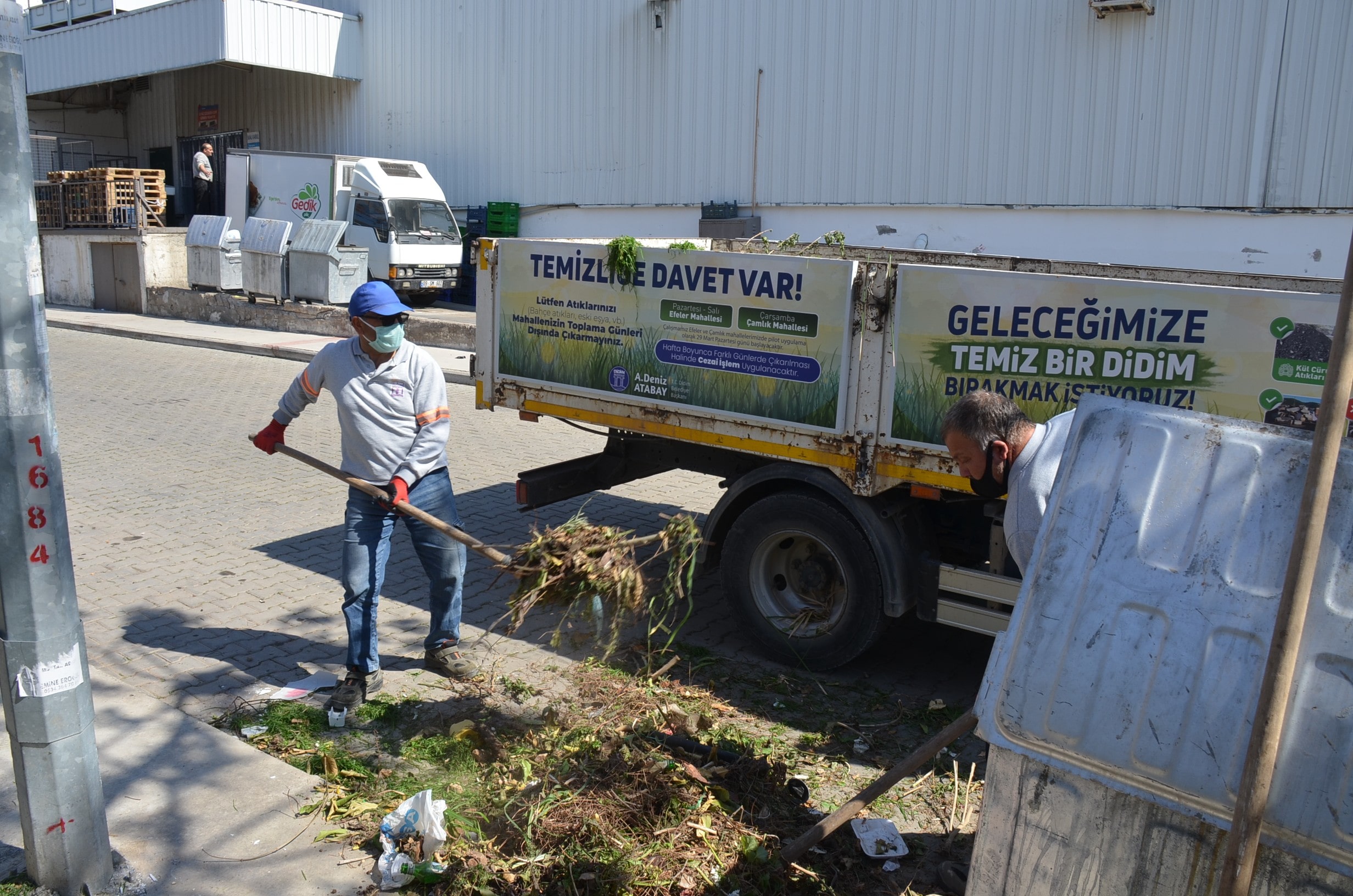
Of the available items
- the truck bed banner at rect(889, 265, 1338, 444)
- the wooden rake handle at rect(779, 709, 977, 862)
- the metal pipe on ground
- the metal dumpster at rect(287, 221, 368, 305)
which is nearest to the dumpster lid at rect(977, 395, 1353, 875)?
the metal pipe on ground

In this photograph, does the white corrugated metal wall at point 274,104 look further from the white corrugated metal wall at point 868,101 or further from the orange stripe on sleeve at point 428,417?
the orange stripe on sleeve at point 428,417

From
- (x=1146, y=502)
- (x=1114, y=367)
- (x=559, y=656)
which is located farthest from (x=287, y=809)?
(x=1114, y=367)

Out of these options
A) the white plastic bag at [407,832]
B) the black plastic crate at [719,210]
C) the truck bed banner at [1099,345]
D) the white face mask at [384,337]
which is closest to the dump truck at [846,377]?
the truck bed banner at [1099,345]

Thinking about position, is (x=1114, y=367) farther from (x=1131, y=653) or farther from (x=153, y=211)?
(x=153, y=211)

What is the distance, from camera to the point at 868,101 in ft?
58.5

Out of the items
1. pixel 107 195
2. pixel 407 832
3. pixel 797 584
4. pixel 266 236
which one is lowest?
pixel 407 832

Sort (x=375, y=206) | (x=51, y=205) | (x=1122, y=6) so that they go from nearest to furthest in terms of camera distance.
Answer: (x=1122, y=6) → (x=375, y=206) → (x=51, y=205)

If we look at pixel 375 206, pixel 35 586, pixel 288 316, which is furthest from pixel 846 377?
pixel 375 206

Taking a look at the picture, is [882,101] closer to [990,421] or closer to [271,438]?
[271,438]

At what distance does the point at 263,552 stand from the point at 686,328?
139 inches

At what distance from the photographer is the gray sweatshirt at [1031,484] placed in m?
3.38

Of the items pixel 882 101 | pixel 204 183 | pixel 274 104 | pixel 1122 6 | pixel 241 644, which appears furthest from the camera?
pixel 274 104

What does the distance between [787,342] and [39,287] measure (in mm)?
3239

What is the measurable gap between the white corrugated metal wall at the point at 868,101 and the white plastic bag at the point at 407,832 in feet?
48.6
